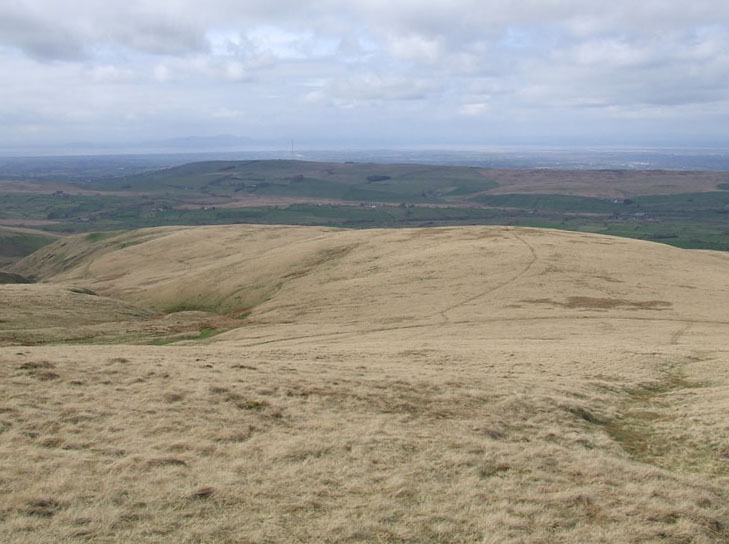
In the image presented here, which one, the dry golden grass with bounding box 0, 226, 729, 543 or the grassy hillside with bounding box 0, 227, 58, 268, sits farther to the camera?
the grassy hillside with bounding box 0, 227, 58, 268

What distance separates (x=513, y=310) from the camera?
1993 inches

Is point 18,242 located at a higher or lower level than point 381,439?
lower

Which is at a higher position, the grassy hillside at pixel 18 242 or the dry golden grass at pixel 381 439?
the dry golden grass at pixel 381 439

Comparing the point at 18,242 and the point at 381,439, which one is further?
the point at 18,242

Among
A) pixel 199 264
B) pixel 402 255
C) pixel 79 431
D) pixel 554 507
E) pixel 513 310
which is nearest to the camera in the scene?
pixel 554 507

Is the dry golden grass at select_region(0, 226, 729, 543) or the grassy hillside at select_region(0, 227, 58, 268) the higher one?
the dry golden grass at select_region(0, 226, 729, 543)

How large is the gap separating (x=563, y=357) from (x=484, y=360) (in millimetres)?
4814

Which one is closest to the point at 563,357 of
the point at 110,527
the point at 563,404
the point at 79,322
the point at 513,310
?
the point at 563,404

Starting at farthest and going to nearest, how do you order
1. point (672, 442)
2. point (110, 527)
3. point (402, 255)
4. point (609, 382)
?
point (402, 255), point (609, 382), point (672, 442), point (110, 527)

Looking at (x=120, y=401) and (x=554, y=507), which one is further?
(x=120, y=401)

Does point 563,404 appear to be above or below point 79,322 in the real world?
above

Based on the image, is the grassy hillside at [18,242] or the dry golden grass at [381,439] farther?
the grassy hillside at [18,242]

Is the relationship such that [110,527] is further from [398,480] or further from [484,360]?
[484,360]

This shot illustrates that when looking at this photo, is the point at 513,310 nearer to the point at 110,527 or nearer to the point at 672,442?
the point at 672,442
